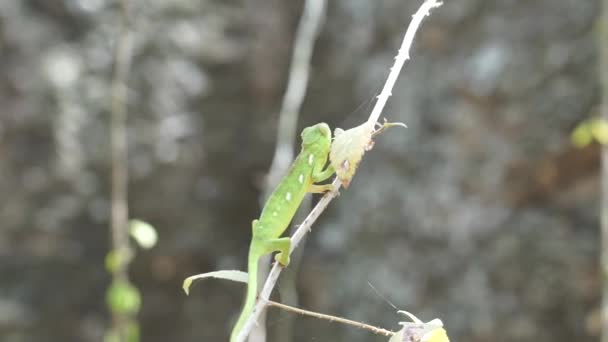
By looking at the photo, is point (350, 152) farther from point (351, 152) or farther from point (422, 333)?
point (422, 333)

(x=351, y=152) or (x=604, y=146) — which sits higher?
(x=604, y=146)

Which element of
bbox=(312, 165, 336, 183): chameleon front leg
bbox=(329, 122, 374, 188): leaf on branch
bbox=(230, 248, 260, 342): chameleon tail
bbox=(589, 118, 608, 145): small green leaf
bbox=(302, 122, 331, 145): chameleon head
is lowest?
bbox=(230, 248, 260, 342): chameleon tail

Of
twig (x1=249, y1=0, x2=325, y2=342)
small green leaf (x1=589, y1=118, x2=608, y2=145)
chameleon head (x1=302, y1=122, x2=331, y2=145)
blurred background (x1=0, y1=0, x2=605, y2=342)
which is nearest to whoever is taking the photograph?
chameleon head (x1=302, y1=122, x2=331, y2=145)

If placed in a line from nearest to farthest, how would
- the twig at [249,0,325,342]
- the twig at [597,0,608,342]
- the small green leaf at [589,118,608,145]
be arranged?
the small green leaf at [589,118,608,145] < the twig at [597,0,608,342] < the twig at [249,0,325,342]

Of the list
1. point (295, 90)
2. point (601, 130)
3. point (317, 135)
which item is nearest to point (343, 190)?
point (295, 90)

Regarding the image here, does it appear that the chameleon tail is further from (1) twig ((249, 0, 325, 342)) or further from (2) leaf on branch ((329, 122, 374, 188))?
(1) twig ((249, 0, 325, 342))

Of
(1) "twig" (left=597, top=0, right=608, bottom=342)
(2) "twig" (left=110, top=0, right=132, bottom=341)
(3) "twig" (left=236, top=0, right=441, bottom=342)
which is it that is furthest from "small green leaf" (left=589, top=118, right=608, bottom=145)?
(3) "twig" (left=236, top=0, right=441, bottom=342)

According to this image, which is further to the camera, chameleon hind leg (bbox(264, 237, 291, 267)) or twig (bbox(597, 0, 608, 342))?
twig (bbox(597, 0, 608, 342))

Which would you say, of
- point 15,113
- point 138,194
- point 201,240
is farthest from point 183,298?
point 15,113
